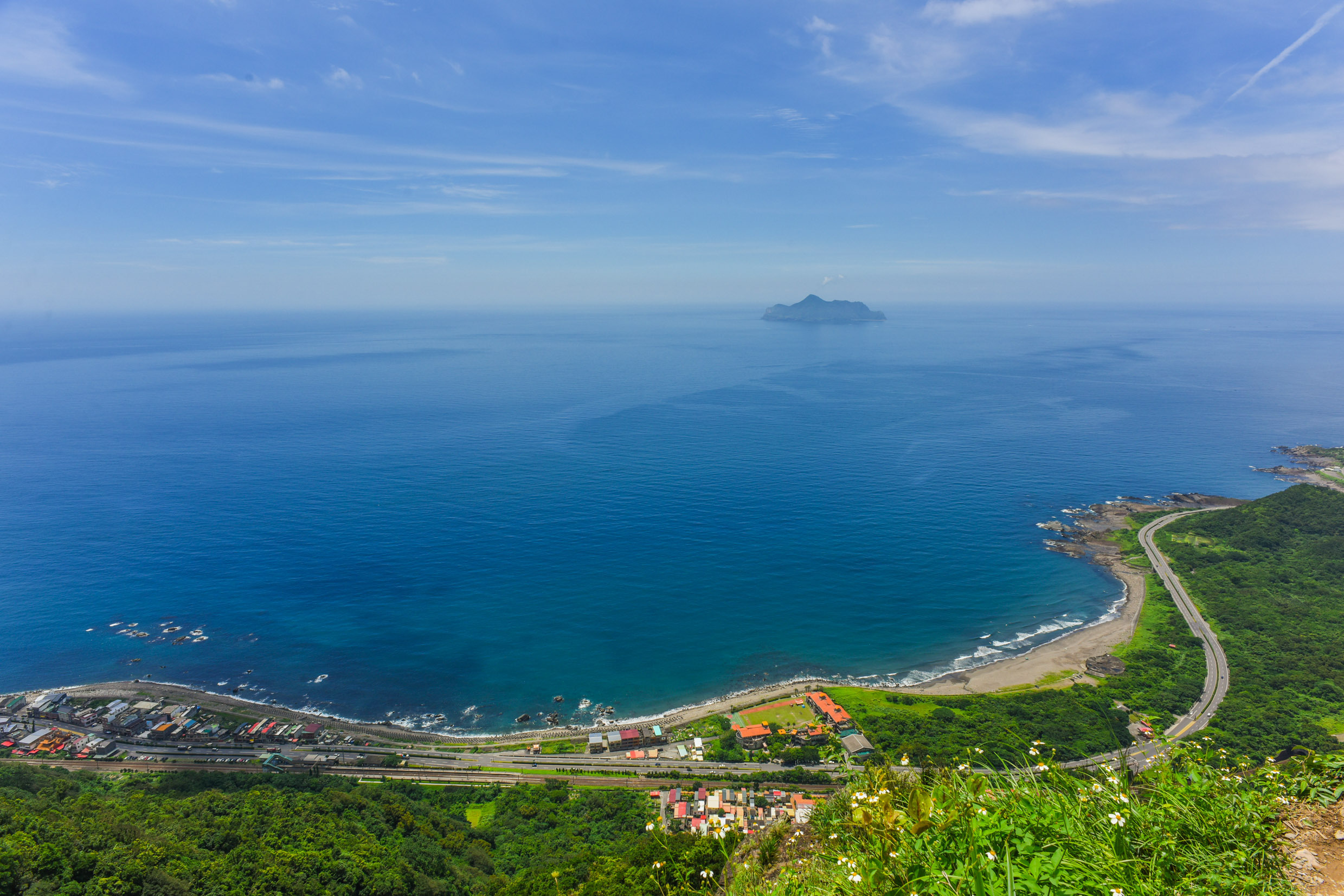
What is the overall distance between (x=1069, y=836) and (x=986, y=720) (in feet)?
123

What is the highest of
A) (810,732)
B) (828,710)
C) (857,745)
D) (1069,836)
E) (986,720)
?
(1069,836)

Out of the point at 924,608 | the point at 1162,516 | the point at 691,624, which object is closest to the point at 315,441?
the point at 691,624

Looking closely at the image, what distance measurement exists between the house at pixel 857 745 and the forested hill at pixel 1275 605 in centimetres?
2026

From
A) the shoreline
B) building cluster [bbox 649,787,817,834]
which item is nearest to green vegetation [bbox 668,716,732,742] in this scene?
the shoreline

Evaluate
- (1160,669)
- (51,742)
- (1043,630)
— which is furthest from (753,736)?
(51,742)

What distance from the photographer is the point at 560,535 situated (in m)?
61.7

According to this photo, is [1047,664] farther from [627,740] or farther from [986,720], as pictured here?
[627,740]

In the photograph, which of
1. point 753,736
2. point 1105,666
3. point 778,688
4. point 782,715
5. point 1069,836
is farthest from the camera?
point 1105,666

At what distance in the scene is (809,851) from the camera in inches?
339

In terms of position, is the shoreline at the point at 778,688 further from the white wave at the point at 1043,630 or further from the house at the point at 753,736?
the house at the point at 753,736

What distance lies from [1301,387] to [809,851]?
195176 millimetres

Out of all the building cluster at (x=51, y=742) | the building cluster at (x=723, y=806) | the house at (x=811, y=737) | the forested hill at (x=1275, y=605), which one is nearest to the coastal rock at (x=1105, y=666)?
the forested hill at (x=1275, y=605)

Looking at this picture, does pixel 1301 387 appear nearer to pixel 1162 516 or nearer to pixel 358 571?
pixel 1162 516

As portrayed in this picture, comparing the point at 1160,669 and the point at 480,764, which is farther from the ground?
the point at 1160,669
